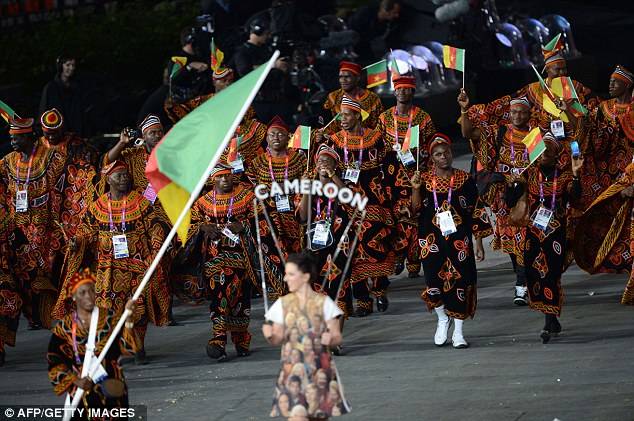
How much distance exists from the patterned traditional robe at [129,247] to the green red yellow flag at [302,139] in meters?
1.39

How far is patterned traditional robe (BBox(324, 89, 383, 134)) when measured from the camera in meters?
14.6

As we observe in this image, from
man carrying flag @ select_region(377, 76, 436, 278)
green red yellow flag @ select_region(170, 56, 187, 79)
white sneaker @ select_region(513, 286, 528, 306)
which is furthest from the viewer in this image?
green red yellow flag @ select_region(170, 56, 187, 79)

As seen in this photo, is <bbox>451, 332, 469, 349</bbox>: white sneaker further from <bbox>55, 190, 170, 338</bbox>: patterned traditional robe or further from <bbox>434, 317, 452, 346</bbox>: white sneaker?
<bbox>55, 190, 170, 338</bbox>: patterned traditional robe

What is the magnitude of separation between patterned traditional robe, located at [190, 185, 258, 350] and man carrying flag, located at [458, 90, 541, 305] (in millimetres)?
2216

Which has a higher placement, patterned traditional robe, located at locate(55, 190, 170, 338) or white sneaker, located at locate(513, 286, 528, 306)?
patterned traditional robe, located at locate(55, 190, 170, 338)

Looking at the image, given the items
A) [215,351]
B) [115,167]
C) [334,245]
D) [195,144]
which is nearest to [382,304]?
[334,245]

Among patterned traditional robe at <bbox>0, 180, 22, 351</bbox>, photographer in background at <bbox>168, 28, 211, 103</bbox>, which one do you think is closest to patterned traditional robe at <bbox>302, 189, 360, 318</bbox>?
patterned traditional robe at <bbox>0, 180, 22, 351</bbox>

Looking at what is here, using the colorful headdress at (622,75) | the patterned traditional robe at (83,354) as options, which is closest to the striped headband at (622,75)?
the colorful headdress at (622,75)

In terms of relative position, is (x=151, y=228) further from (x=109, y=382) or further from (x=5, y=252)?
(x=109, y=382)

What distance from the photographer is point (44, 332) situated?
14.1 metres

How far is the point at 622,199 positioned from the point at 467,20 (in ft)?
30.0

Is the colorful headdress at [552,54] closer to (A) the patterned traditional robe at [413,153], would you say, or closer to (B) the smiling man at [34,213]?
(A) the patterned traditional robe at [413,153]

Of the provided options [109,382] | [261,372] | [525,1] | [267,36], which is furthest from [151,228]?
[525,1]

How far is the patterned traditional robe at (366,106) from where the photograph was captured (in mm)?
14562
